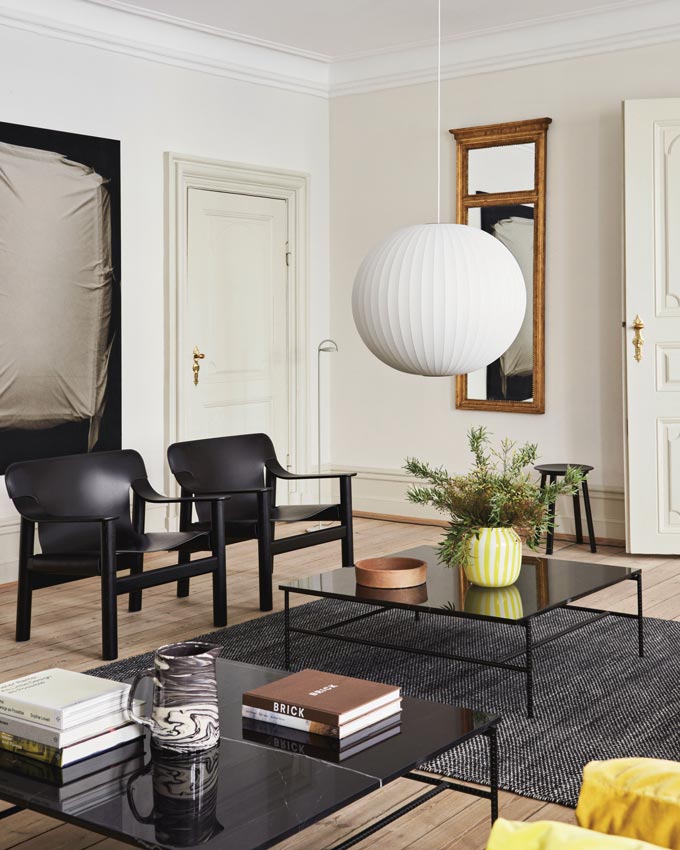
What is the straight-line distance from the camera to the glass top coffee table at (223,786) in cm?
182

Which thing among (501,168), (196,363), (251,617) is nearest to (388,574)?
(251,617)

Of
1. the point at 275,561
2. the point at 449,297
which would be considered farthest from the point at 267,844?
the point at 275,561

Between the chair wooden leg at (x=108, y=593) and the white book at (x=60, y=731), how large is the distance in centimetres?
183

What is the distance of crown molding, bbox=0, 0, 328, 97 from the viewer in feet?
17.6

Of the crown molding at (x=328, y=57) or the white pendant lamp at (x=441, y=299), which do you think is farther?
the crown molding at (x=328, y=57)

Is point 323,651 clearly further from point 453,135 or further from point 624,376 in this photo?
point 453,135

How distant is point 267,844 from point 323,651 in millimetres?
2346

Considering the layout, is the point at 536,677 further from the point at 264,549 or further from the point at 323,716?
the point at 323,716

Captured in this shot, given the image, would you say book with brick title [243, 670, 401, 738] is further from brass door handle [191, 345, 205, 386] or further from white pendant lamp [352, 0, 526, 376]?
brass door handle [191, 345, 205, 386]

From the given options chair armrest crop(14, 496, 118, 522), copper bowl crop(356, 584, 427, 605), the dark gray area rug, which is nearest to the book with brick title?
the dark gray area rug

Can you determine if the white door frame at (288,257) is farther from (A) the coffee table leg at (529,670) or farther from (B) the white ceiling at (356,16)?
(A) the coffee table leg at (529,670)

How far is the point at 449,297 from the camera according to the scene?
11.4ft

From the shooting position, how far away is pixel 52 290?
5484 mm

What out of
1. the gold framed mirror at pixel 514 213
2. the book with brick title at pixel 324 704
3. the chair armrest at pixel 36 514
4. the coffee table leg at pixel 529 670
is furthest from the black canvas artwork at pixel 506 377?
the book with brick title at pixel 324 704
